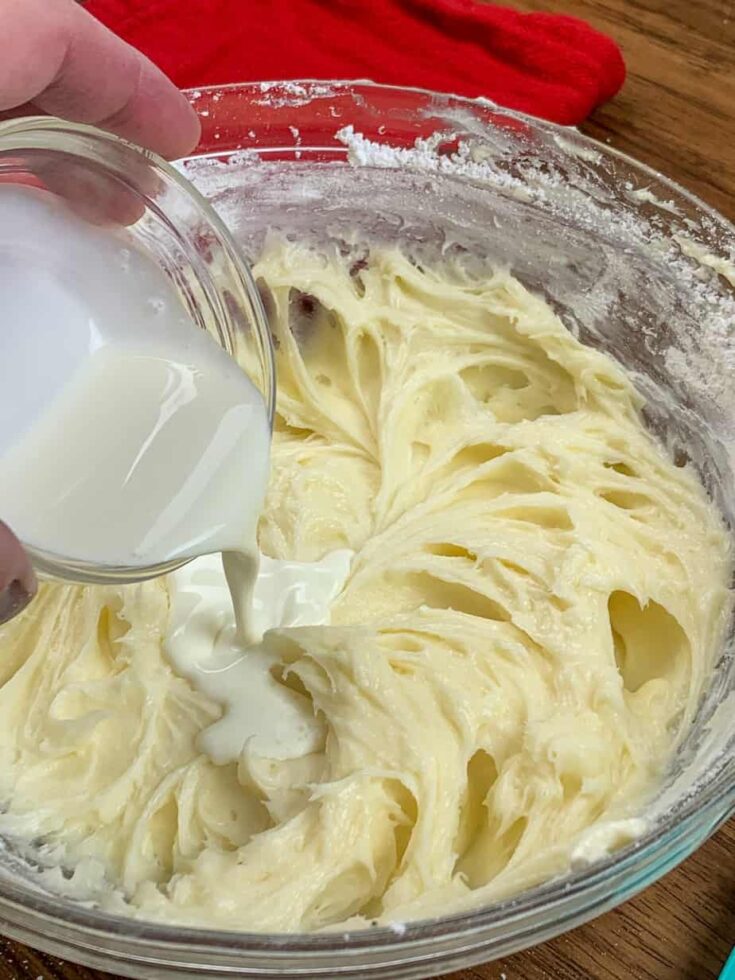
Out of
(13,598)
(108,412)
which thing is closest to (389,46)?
(108,412)

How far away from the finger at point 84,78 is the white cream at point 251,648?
0.67 meters

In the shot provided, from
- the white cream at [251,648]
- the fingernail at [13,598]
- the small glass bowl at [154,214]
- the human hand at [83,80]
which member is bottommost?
the white cream at [251,648]

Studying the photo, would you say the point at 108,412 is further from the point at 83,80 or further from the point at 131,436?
the point at 83,80

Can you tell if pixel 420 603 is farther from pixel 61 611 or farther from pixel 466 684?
pixel 61 611

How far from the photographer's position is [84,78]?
1.32 meters

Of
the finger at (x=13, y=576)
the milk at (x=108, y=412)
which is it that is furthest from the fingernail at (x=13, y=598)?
the milk at (x=108, y=412)

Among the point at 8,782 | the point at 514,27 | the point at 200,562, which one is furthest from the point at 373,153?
the point at 8,782

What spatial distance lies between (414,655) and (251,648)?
243 mm

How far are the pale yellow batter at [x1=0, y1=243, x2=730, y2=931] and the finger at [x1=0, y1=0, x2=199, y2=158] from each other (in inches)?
16.7

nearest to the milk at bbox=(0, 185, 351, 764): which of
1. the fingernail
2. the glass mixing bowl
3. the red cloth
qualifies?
the fingernail

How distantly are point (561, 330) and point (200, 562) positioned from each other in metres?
0.76

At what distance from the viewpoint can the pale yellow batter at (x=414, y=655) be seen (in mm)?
1171

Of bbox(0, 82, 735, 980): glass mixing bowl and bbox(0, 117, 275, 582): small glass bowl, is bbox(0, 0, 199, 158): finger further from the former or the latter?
bbox(0, 82, 735, 980): glass mixing bowl

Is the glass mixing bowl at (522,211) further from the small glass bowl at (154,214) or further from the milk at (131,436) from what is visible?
the milk at (131,436)
